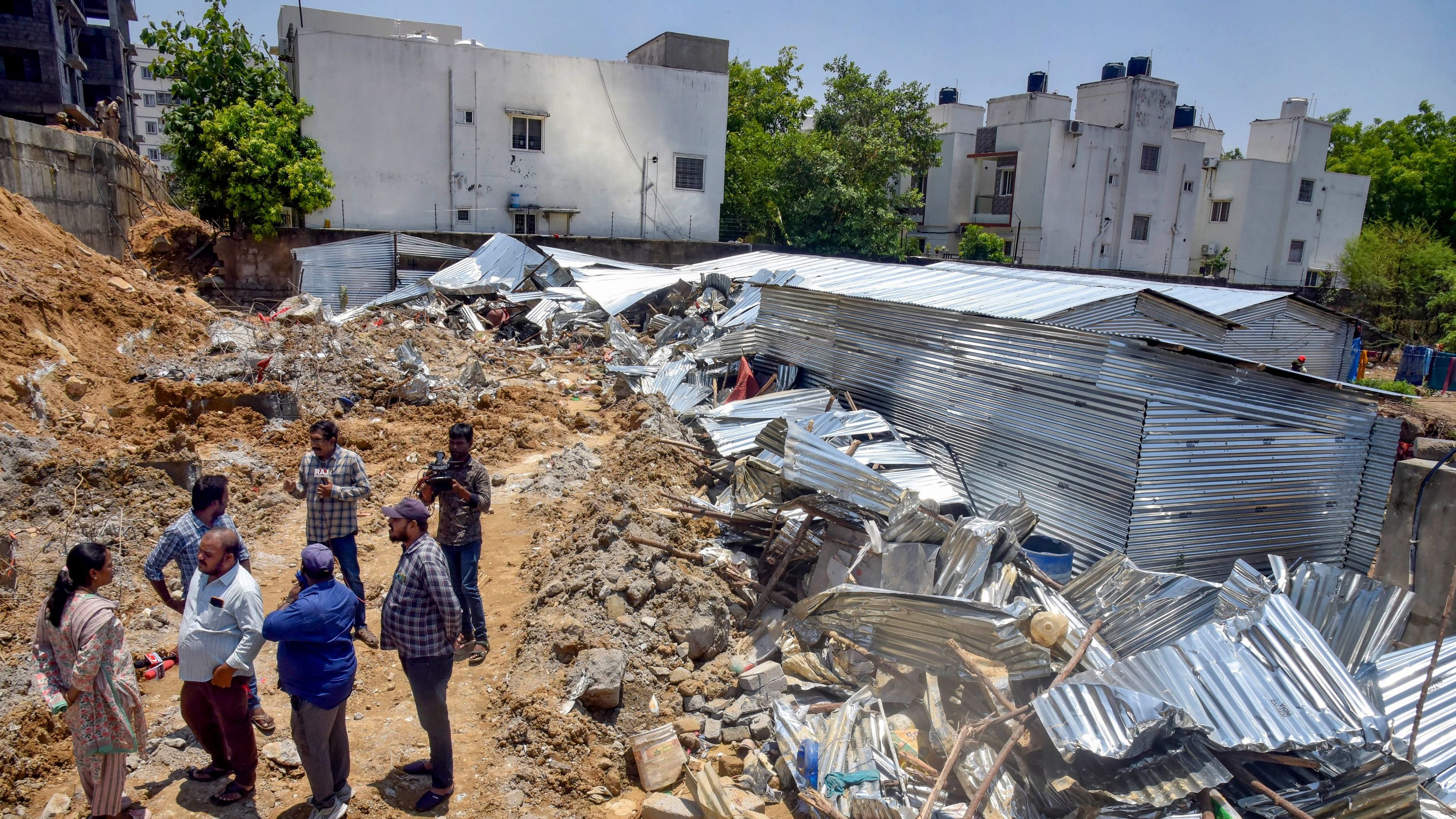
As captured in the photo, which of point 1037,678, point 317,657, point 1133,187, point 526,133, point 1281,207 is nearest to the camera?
point 317,657

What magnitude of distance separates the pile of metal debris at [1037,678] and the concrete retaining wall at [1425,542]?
26.9 inches

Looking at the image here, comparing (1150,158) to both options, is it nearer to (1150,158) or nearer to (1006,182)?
(1150,158)

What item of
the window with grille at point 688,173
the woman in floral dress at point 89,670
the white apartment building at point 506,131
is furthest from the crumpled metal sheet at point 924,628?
the window with grille at point 688,173

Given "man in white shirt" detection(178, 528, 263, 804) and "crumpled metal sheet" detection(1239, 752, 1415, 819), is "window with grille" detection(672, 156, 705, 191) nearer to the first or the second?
"man in white shirt" detection(178, 528, 263, 804)

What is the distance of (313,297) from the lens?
54.1ft

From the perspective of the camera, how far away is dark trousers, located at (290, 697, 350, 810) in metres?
3.82

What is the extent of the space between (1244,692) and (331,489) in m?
5.57

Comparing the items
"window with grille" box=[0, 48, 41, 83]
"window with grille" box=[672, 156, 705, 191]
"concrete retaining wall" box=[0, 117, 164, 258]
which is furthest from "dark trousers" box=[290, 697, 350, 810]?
"window with grille" box=[0, 48, 41, 83]

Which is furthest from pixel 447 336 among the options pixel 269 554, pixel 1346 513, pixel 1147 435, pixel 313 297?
pixel 1346 513

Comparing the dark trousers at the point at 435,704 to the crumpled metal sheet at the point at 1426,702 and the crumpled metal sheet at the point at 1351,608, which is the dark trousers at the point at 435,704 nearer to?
the crumpled metal sheet at the point at 1426,702

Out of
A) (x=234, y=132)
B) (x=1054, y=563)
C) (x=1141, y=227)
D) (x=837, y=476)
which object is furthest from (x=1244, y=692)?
(x=1141, y=227)

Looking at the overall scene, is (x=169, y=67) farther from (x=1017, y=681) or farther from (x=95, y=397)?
(x=1017, y=681)

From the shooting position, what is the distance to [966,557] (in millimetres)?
5902

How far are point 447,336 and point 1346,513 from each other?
13917mm
